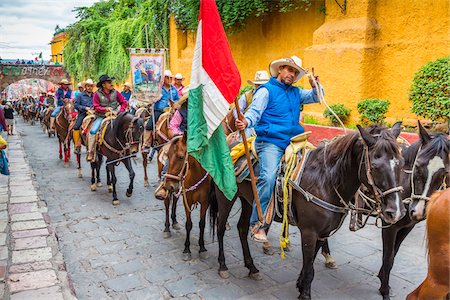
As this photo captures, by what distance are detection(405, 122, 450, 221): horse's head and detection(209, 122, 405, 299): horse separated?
61 cm

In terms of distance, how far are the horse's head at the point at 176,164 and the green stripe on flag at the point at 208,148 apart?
86cm

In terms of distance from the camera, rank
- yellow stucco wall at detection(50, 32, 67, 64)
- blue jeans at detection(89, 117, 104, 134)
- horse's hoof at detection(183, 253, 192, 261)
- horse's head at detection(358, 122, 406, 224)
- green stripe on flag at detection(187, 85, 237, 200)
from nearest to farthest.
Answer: horse's head at detection(358, 122, 406, 224) < green stripe on flag at detection(187, 85, 237, 200) < horse's hoof at detection(183, 253, 192, 261) < blue jeans at detection(89, 117, 104, 134) < yellow stucco wall at detection(50, 32, 67, 64)

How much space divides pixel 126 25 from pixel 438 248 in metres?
21.3

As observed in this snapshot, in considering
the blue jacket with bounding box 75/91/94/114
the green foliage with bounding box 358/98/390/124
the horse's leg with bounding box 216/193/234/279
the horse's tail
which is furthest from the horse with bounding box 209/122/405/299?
the blue jacket with bounding box 75/91/94/114

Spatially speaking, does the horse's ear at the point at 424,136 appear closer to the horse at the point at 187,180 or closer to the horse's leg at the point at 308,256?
the horse's leg at the point at 308,256

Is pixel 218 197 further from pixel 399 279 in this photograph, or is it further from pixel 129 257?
pixel 399 279

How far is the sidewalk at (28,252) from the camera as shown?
13.7ft

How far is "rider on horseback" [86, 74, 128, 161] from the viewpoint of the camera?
899 cm

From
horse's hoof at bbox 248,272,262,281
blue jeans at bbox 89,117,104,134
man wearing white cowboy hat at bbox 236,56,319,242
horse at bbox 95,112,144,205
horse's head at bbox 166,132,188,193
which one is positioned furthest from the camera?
blue jeans at bbox 89,117,104,134

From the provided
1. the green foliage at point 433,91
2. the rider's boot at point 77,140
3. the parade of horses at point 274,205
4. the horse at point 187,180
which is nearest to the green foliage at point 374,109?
the green foliage at point 433,91

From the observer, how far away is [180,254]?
17.9 feet

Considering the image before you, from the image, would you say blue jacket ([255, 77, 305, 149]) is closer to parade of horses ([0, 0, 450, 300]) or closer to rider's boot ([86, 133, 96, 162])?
parade of horses ([0, 0, 450, 300])

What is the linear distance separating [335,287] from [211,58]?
3009mm

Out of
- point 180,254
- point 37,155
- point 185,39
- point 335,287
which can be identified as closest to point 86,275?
point 180,254
